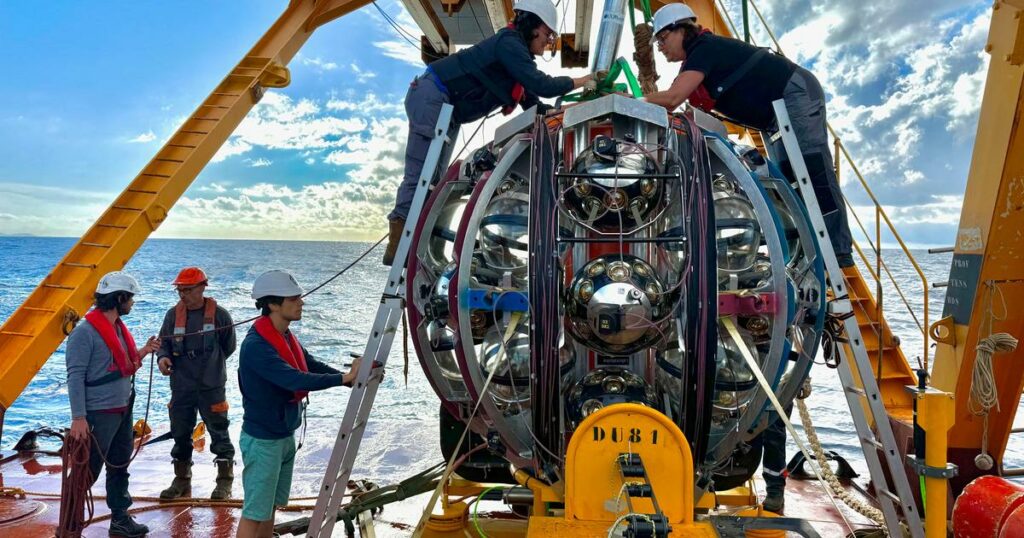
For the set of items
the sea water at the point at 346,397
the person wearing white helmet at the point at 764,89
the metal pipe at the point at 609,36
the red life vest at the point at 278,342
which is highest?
the metal pipe at the point at 609,36

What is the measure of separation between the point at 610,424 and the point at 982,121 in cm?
343

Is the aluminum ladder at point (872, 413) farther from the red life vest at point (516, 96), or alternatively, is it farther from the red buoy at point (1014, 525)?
the red life vest at point (516, 96)

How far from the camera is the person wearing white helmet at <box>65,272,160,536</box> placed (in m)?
4.41

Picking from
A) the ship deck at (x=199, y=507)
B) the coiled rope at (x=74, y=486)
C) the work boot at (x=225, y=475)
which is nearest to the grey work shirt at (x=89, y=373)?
the coiled rope at (x=74, y=486)

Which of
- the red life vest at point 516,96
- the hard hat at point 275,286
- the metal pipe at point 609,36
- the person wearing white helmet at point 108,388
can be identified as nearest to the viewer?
the hard hat at point 275,286

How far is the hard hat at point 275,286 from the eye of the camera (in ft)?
12.5

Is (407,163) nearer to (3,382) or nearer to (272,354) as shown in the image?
(272,354)

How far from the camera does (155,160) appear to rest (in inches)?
288

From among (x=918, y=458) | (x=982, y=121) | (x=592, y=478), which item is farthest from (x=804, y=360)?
(x=982, y=121)

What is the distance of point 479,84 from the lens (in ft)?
14.0

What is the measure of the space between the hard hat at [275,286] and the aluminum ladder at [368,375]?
1.87 ft

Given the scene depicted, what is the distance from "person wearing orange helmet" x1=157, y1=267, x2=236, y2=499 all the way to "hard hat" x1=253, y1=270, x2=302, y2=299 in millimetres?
2050

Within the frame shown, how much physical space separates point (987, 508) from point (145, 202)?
715 cm

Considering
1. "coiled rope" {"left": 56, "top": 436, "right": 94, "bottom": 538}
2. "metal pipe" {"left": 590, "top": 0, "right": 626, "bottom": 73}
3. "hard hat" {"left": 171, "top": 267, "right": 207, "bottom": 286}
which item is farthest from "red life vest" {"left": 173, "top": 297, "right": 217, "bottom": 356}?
"metal pipe" {"left": 590, "top": 0, "right": 626, "bottom": 73}
